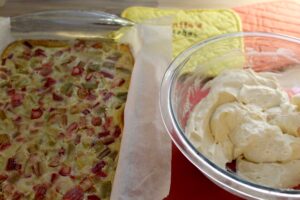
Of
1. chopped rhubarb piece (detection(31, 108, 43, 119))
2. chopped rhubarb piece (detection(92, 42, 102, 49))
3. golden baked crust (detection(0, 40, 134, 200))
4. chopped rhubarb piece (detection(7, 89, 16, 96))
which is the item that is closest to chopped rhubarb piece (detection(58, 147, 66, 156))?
golden baked crust (detection(0, 40, 134, 200))

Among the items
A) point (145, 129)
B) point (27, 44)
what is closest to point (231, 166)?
point (145, 129)

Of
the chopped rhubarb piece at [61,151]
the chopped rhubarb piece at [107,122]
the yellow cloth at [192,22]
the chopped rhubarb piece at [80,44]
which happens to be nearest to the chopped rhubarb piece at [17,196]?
the chopped rhubarb piece at [61,151]

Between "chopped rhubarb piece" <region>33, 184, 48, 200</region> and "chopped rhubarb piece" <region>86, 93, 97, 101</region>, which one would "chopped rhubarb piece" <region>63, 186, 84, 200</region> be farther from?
"chopped rhubarb piece" <region>86, 93, 97, 101</region>

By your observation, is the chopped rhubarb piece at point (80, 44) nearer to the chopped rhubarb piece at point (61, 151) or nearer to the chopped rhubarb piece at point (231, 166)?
the chopped rhubarb piece at point (61, 151)

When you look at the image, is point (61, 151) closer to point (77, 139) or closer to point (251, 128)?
point (77, 139)

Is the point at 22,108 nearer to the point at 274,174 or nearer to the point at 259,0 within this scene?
the point at 274,174
